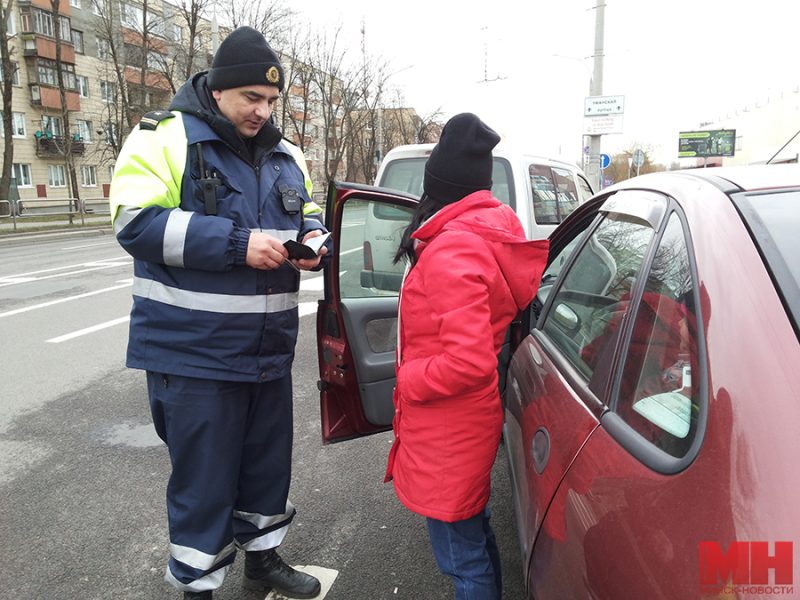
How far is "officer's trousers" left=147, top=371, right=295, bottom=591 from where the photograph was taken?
1.98m

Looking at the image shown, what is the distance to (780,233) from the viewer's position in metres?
1.17

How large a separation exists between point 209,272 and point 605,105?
14436mm

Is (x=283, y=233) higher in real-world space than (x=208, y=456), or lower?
higher

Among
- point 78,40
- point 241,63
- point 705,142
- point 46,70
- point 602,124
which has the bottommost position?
point 241,63

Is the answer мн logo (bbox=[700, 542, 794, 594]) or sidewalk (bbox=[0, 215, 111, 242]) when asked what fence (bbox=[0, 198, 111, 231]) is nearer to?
sidewalk (bbox=[0, 215, 111, 242])

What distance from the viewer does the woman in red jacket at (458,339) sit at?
61.1 inches

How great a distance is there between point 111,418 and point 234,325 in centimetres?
273

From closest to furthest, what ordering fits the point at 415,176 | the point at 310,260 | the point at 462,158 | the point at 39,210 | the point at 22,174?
the point at 462,158 → the point at 310,260 → the point at 415,176 → the point at 39,210 → the point at 22,174

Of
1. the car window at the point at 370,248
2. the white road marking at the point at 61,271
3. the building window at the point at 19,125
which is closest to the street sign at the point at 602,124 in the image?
the white road marking at the point at 61,271

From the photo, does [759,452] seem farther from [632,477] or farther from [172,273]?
[172,273]

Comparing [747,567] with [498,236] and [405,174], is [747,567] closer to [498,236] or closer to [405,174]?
[498,236]

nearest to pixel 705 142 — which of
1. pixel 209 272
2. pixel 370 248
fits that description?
pixel 370 248

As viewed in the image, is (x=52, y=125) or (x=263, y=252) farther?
(x=52, y=125)

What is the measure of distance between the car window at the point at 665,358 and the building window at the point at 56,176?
42.6 m
